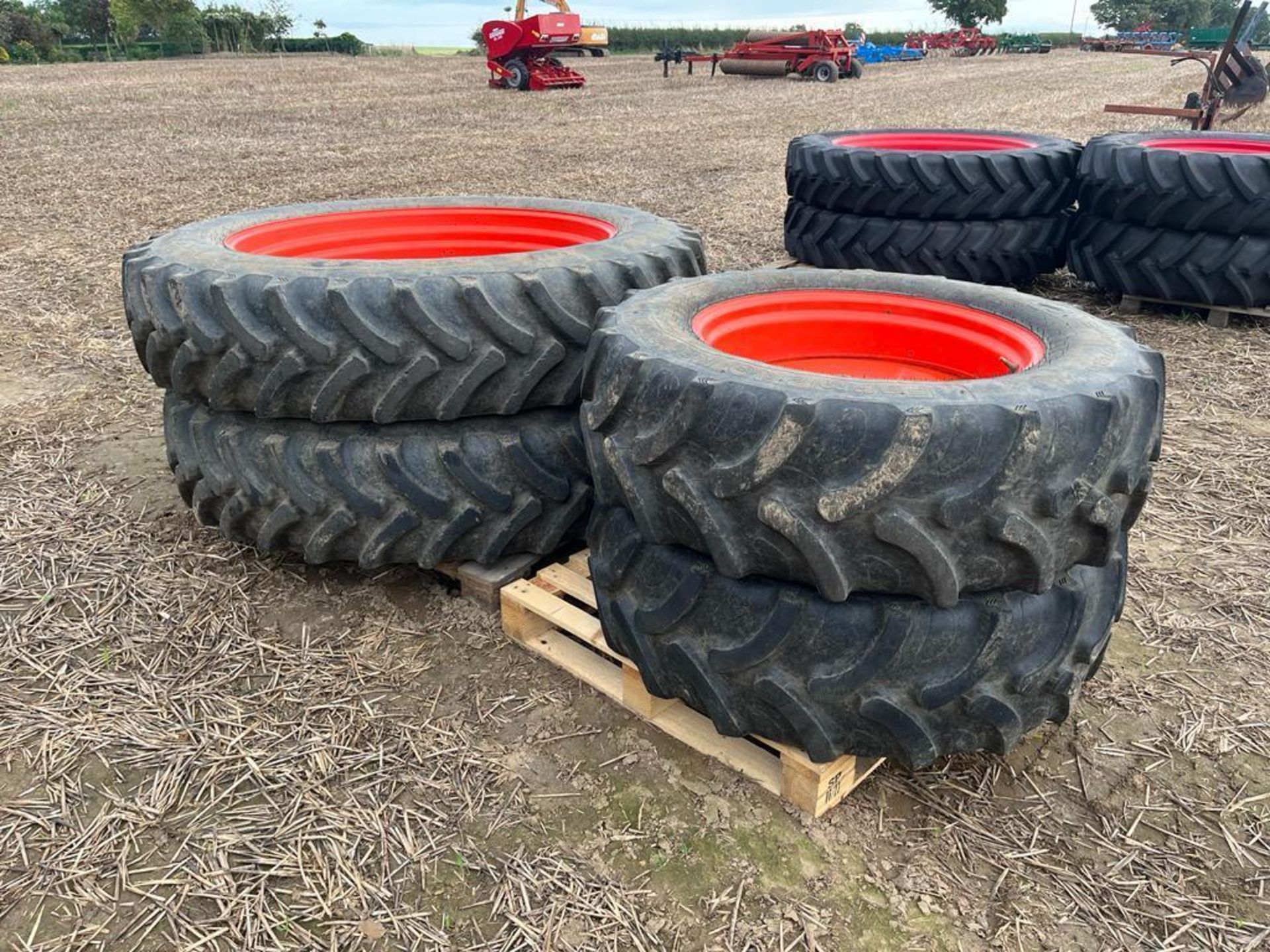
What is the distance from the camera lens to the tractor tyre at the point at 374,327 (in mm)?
2490

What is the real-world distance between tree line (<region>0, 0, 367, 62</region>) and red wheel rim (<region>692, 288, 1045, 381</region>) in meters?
49.5

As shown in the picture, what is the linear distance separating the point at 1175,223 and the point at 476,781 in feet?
17.3

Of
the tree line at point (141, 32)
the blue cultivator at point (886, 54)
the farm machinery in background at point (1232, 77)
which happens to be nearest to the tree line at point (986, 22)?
the blue cultivator at point (886, 54)

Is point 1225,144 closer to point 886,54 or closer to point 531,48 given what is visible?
point 531,48

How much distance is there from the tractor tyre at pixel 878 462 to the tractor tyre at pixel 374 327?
53cm

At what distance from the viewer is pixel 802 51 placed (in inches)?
983

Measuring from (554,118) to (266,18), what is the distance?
1697 inches

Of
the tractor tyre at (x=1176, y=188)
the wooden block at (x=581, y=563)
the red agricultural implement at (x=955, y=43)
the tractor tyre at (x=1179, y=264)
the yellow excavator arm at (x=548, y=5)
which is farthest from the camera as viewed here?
the red agricultural implement at (x=955, y=43)

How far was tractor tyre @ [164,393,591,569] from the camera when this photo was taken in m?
2.66

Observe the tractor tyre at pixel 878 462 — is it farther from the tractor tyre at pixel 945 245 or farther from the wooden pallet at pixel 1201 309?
the wooden pallet at pixel 1201 309

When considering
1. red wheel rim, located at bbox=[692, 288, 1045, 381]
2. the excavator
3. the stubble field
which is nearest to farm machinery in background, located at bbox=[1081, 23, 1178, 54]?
the excavator

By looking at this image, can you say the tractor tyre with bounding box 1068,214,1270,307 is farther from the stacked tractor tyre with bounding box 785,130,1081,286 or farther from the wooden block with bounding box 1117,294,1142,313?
the stacked tractor tyre with bounding box 785,130,1081,286

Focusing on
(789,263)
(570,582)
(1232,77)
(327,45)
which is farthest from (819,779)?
(327,45)

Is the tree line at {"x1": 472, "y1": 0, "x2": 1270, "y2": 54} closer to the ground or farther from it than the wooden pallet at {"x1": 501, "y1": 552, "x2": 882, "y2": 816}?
farther from it
